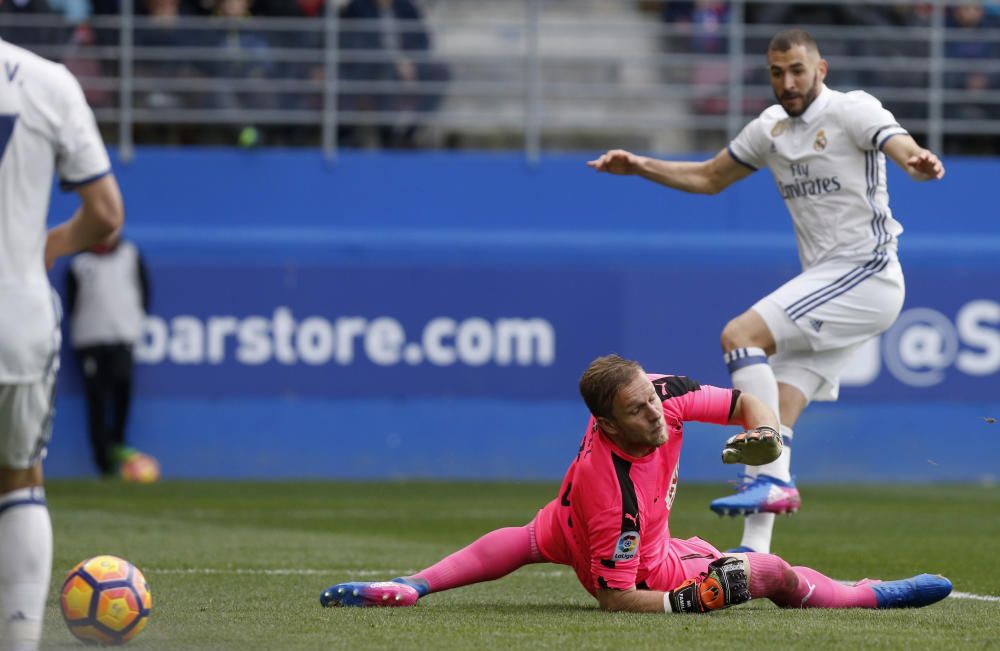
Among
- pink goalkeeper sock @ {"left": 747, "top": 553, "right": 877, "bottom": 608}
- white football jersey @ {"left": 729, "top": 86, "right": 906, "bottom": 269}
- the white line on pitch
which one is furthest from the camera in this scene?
the white line on pitch

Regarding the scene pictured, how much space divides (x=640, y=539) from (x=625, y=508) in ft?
0.56

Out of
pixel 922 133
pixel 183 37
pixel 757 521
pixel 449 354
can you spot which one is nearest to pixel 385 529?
pixel 757 521

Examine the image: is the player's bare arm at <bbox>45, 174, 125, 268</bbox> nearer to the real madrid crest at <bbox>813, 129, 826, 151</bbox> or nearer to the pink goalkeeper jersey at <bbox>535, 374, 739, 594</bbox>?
the pink goalkeeper jersey at <bbox>535, 374, 739, 594</bbox>

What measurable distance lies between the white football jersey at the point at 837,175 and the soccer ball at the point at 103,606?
387cm

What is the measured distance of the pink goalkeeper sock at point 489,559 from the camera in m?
6.37

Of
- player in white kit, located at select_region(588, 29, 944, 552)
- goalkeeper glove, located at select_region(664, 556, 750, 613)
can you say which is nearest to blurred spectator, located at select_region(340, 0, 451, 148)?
player in white kit, located at select_region(588, 29, 944, 552)

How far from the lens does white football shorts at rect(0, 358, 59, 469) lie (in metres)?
4.70

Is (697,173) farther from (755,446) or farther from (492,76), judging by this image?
(492,76)

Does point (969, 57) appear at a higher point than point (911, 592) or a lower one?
higher

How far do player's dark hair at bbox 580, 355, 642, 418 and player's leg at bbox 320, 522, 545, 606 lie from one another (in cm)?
70

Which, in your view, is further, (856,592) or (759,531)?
(759,531)

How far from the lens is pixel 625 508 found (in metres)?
5.97

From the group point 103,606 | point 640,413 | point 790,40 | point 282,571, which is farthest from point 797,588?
point 282,571

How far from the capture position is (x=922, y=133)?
17.3 metres
